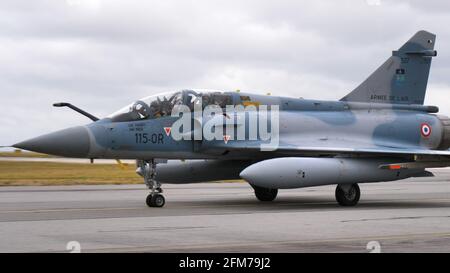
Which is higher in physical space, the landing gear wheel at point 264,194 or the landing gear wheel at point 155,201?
the landing gear wheel at point 155,201

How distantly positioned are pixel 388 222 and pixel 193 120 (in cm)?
593

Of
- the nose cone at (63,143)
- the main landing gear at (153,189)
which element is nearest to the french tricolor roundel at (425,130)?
the main landing gear at (153,189)

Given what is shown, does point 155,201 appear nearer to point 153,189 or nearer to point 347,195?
point 153,189

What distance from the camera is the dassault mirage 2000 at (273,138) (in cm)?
1762

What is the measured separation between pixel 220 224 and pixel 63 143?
4.85m

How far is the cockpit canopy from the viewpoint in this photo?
716 inches

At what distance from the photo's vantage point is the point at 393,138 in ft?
69.3

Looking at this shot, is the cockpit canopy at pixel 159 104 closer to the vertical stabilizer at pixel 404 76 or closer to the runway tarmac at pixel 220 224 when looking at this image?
the runway tarmac at pixel 220 224

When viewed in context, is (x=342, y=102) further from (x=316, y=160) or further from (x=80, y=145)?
(x=80, y=145)

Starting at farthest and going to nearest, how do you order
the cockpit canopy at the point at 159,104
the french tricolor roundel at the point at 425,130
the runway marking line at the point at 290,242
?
the french tricolor roundel at the point at 425,130 → the cockpit canopy at the point at 159,104 → the runway marking line at the point at 290,242

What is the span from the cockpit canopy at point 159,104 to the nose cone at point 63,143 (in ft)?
3.37
